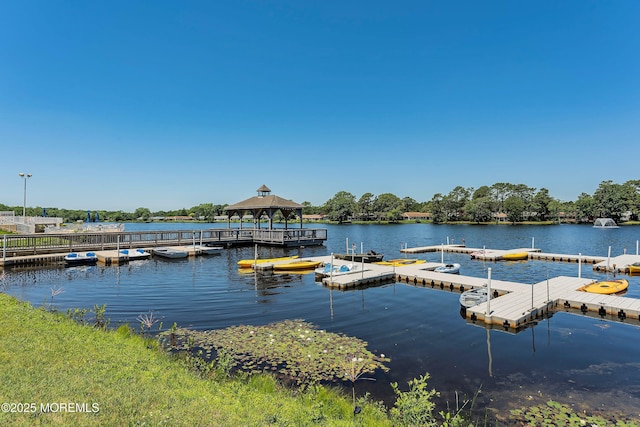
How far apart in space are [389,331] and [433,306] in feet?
12.4

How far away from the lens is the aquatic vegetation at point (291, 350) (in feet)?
23.6

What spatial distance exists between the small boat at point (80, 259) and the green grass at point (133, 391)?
17282 mm

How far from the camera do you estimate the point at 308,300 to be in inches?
547

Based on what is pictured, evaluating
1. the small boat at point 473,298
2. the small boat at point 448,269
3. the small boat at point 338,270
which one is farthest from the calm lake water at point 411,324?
the small boat at point 448,269

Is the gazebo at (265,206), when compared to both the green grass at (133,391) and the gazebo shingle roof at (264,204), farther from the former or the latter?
the green grass at (133,391)

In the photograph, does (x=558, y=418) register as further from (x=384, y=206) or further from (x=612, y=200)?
(x=384, y=206)

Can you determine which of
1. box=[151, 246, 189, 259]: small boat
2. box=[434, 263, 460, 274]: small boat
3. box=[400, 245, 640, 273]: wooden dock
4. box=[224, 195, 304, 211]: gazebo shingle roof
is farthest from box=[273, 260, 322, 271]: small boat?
box=[224, 195, 304, 211]: gazebo shingle roof

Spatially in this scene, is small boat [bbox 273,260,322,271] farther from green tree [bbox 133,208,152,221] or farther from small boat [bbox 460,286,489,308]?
green tree [bbox 133,208,152,221]

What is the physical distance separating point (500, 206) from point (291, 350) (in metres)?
104

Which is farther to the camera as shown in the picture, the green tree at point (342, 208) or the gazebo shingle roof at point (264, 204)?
the green tree at point (342, 208)

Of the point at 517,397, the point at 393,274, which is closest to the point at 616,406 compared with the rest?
the point at 517,397

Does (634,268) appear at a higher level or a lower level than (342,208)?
lower

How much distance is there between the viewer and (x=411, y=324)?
35.5 feet

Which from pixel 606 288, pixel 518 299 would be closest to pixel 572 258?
pixel 606 288
